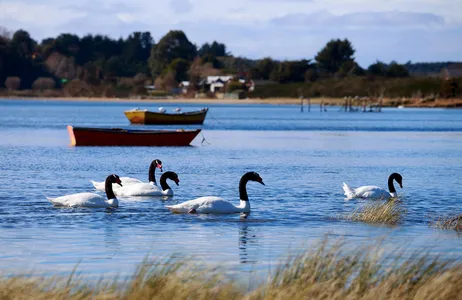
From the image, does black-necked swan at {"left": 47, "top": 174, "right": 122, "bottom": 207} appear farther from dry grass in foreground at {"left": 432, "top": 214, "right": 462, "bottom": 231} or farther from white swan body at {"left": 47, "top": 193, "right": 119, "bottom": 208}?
dry grass in foreground at {"left": 432, "top": 214, "right": 462, "bottom": 231}

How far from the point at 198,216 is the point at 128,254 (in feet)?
18.3

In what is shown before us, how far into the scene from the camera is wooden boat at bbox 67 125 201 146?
5256cm

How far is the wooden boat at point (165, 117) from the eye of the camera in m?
85.5

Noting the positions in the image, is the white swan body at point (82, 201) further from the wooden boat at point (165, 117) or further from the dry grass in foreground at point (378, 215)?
the wooden boat at point (165, 117)

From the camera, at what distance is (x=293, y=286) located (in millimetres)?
11680

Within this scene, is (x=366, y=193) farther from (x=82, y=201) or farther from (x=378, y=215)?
(x=82, y=201)

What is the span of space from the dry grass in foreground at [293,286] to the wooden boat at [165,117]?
236ft

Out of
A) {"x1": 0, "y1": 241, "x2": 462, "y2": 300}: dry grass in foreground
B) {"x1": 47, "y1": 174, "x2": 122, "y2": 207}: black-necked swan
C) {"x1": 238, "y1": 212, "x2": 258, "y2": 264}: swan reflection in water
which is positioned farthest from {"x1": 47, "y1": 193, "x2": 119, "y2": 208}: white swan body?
{"x1": 0, "y1": 241, "x2": 462, "y2": 300}: dry grass in foreground

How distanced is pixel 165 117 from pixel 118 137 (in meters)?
32.7

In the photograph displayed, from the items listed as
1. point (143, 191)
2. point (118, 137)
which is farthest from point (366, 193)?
point (118, 137)

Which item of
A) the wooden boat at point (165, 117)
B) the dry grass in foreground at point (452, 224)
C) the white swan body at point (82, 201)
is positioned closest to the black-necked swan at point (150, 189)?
the white swan body at point (82, 201)

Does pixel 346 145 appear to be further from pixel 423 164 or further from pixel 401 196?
pixel 401 196

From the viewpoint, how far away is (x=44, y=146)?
2223 inches

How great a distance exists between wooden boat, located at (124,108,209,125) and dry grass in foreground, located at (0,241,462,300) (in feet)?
236
